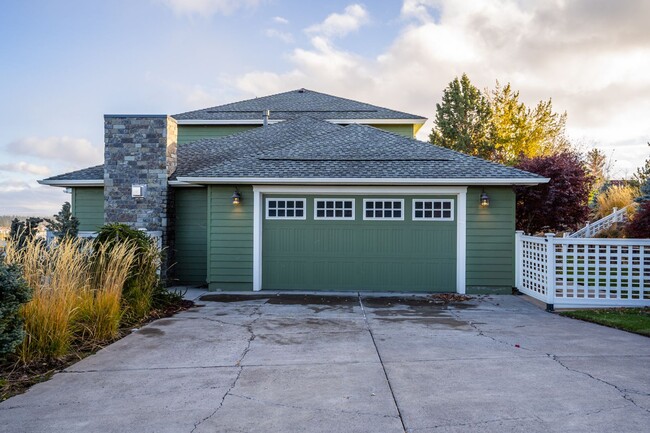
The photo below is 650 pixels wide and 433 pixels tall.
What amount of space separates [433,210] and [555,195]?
14.5 feet

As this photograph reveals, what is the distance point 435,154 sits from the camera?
1057 cm

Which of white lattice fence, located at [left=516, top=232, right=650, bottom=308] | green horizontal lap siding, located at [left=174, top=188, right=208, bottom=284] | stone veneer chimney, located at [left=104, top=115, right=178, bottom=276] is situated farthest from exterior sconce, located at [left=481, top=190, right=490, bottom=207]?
stone veneer chimney, located at [left=104, top=115, right=178, bottom=276]

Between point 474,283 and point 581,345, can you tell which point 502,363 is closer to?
point 581,345

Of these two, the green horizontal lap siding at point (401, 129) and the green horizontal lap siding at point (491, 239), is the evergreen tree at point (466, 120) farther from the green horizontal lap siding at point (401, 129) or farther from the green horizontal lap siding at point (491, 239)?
the green horizontal lap siding at point (491, 239)

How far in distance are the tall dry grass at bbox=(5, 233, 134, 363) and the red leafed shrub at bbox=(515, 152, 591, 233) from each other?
10.0 meters

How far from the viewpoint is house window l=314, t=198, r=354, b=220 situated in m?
9.81

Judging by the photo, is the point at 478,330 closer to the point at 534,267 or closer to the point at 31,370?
the point at 534,267

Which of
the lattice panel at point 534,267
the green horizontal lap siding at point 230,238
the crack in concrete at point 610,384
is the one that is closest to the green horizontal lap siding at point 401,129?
the lattice panel at point 534,267

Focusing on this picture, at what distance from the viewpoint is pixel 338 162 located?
1023cm

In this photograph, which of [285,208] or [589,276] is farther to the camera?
[285,208]

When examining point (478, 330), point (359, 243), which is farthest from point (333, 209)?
point (478, 330)

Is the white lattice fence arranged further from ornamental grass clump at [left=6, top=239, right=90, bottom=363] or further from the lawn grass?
ornamental grass clump at [left=6, top=239, right=90, bottom=363]

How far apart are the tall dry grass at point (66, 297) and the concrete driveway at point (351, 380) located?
1.30 feet

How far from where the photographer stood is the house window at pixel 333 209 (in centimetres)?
981
